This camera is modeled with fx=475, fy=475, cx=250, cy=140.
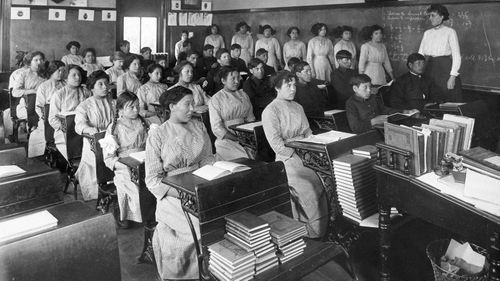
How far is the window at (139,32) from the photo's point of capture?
9.99m

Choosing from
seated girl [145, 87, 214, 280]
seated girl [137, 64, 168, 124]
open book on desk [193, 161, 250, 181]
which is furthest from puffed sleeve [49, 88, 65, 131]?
open book on desk [193, 161, 250, 181]

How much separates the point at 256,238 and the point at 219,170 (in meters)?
0.45

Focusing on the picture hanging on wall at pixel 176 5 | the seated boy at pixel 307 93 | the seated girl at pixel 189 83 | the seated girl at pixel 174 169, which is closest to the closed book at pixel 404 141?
the seated girl at pixel 174 169

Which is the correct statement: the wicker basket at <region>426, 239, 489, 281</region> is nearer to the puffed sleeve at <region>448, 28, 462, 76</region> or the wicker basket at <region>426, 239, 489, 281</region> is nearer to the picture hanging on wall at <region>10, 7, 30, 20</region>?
the puffed sleeve at <region>448, 28, 462, 76</region>

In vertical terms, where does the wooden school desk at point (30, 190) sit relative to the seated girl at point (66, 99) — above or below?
below

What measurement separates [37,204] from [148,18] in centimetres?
877

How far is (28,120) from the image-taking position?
17.7ft

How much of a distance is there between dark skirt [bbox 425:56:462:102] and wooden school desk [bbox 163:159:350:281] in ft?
13.5

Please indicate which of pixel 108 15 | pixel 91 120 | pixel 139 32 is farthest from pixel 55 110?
pixel 139 32

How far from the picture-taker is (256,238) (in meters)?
2.00

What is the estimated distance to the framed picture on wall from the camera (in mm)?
10461

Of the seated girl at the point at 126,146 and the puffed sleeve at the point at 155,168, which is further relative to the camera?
the seated girl at the point at 126,146

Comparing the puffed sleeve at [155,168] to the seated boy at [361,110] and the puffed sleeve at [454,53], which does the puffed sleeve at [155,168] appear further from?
the puffed sleeve at [454,53]

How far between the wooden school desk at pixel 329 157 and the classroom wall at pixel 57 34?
7.34 meters
